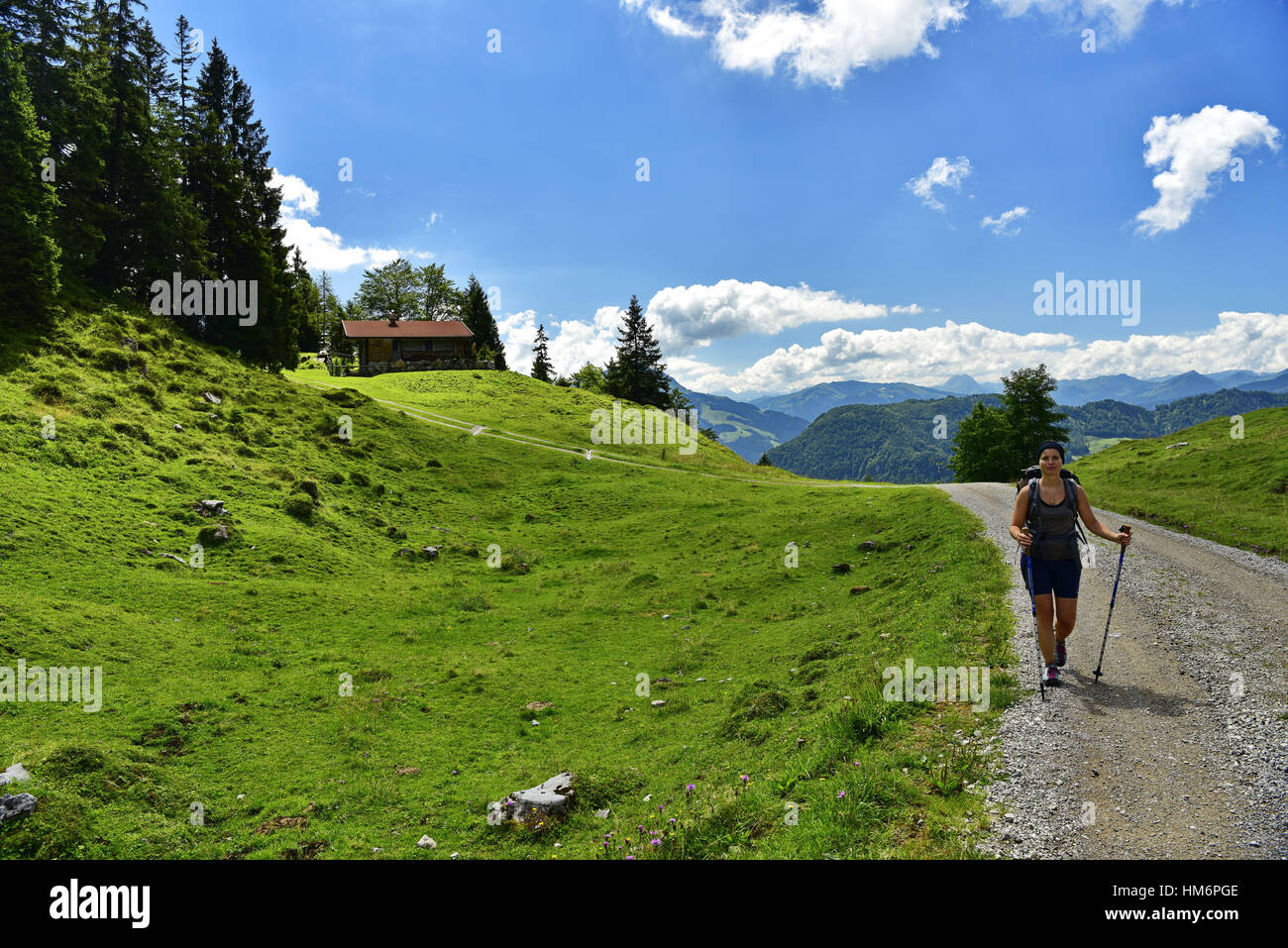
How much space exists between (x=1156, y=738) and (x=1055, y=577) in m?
2.71

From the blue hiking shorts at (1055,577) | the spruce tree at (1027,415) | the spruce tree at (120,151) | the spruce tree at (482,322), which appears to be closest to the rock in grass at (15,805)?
the blue hiking shorts at (1055,577)

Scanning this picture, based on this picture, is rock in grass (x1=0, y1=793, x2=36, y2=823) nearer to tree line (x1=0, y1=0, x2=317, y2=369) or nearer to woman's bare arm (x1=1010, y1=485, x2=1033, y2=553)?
woman's bare arm (x1=1010, y1=485, x2=1033, y2=553)

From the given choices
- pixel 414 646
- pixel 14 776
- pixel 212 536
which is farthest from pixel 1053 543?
pixel 212 536

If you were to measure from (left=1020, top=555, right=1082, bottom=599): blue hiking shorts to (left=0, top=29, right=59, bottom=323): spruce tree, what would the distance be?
47.7 metres

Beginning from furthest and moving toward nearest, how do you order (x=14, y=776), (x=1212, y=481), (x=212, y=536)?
(x=1212, y=481), (x=212, y=536), (x=14, y=776)

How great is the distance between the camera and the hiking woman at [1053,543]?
9312 millimetres

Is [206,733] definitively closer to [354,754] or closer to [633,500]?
[354,754]

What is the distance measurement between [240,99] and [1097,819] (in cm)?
11818

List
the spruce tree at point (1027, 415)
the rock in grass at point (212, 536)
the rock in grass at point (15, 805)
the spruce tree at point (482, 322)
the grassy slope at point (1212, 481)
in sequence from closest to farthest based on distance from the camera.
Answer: the rock in grass at point (15, 805) → the grassy slope at point (1212, 481) → the rock in grass at point (212, 536) → the spruce tree at point (1027, 415) → the spruce tree at point (482, 322)

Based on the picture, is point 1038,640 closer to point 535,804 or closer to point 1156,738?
point 1156,738

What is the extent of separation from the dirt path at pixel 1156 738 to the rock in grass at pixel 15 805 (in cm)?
1427

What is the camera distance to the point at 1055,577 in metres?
9.57

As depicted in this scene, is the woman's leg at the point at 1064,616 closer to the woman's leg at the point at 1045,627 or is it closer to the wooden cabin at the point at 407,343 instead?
the woman's leg at the point at 1045,627
